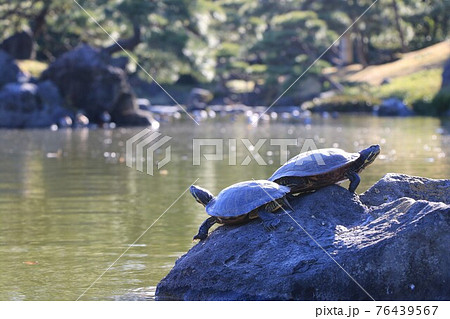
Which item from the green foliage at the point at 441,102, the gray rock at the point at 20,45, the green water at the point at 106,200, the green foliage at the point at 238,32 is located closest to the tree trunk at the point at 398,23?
the green foliage at the point at 238,32

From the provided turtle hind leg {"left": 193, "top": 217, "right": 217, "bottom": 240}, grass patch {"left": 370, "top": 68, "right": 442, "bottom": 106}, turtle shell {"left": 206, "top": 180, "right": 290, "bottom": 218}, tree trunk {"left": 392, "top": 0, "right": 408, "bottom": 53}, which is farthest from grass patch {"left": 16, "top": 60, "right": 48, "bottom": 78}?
turtle shell {"left": 206, "top": 180, "right": 290, "bottom": 218}

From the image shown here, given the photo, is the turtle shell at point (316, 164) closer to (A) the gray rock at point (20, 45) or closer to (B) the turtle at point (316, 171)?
(B) the turtle at point (316, 171)

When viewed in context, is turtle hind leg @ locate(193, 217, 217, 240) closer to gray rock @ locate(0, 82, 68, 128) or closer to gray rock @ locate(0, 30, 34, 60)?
gray rock @ locate(0, 82, 68, 128)

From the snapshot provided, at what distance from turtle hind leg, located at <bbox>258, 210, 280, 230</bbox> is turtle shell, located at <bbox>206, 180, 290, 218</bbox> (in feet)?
0.29

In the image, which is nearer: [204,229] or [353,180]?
[204,229]

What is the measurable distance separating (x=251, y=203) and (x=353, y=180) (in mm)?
1045

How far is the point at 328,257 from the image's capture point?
226 inches

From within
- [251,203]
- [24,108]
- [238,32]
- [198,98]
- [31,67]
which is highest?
[238,32]

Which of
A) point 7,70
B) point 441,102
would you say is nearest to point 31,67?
point 7,70

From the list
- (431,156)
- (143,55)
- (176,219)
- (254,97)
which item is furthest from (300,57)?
(176,219)

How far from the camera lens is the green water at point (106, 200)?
687 centimetres

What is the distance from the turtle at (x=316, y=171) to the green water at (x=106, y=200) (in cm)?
136

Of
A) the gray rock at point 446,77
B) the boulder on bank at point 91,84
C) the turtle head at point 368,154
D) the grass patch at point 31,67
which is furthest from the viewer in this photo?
the gray rock at point 446,77

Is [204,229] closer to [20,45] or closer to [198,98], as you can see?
[20,45]
